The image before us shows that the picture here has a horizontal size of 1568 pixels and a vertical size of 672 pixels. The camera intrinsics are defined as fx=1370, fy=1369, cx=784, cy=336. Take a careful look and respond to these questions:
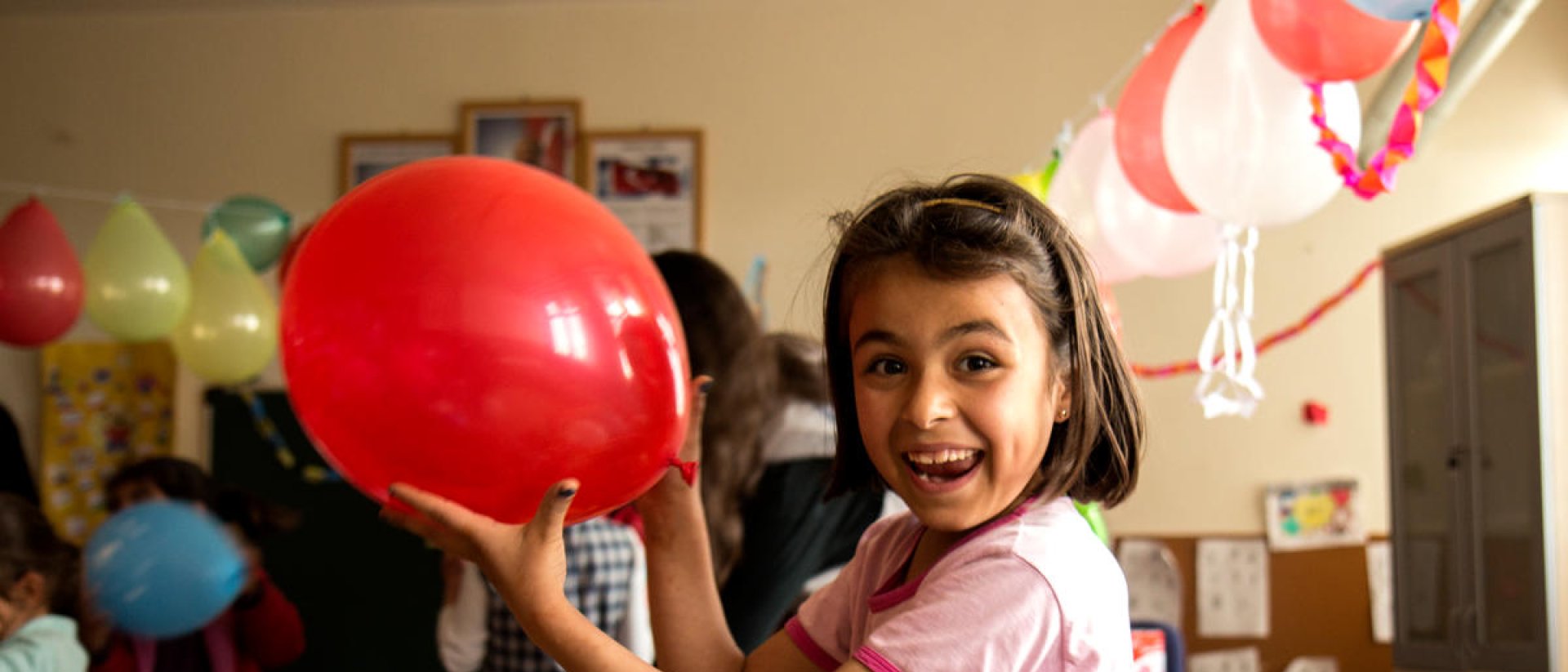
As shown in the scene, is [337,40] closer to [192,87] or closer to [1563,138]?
[192,87]

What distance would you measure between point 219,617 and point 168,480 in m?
0.41

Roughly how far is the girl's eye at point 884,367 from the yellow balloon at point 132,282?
2.63m

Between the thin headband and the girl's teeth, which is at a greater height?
the thin headband

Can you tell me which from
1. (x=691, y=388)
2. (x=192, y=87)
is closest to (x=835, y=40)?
(x=192, y=87)

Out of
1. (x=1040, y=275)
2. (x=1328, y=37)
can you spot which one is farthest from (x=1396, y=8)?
(x=1040, y=275)

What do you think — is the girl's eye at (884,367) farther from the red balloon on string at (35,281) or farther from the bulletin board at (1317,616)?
the bulletin board at (1317,616)

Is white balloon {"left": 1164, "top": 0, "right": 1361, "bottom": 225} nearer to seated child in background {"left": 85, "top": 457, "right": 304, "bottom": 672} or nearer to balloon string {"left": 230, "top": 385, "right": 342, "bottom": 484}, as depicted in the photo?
seated child in background {"left": 85, "top": 457, "right": 304, "bottom": 672}

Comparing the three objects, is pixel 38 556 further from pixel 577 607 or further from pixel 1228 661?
pixel 1228 661

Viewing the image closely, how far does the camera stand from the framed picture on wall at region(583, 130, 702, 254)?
14.6ft

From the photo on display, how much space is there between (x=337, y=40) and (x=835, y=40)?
1.70m

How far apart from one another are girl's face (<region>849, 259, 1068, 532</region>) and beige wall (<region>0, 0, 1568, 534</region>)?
121 inches

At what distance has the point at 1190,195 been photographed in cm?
219

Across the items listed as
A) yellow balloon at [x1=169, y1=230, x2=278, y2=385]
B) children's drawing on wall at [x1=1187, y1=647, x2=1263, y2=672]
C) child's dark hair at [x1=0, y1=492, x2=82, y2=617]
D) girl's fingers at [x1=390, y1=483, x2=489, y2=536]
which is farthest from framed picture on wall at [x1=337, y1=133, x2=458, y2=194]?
girl's fingers at [x1=390, y1=483, x2=489, y2=536]

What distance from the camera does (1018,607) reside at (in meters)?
0.91
